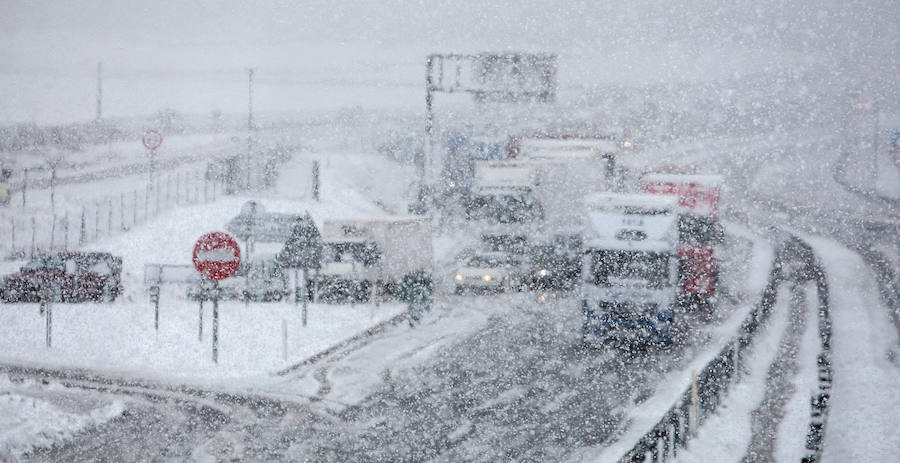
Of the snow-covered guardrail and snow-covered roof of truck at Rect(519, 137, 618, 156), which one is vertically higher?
snow-covered roof of truck at Rect(519, 137, 618, 156)

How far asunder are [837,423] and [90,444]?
37.5 feet

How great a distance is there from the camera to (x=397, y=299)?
27.7m

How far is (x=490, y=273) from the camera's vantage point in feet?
94.8

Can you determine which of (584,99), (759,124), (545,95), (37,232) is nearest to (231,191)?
(37,232)

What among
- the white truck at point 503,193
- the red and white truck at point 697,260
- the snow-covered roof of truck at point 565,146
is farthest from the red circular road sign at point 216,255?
the snow-covered roof of truck at point 565,146

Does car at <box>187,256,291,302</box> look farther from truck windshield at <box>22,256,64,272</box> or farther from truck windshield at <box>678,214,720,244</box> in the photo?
truck windshield at <box>678,214,720,244</box>

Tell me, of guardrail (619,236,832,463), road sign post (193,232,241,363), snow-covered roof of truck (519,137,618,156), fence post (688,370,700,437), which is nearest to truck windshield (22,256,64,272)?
road sign post (193,232,241,363)

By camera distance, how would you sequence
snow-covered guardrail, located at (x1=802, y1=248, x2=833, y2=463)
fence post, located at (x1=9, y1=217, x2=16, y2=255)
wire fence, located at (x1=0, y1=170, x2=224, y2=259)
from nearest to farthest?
snow-covered guardrail, located at (x1=802, y1=248, x2=833, y2=463) → fence post, located at (x1=9, y1=217, x2=16, y2=255) → wire fence, located at (x1=0, y1=170, x2=224, y2=259)

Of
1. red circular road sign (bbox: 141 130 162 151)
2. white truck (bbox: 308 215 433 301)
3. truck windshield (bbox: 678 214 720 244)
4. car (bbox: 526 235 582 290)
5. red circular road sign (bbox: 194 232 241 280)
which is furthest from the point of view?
red circular road sign (bbox: 141 130 162 151)

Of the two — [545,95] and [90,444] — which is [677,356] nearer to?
[90,444]

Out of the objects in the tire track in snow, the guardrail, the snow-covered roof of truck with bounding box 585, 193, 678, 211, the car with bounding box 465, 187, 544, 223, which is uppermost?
the snow-covered roof of truck with bounding box 585, 193, 678, 211

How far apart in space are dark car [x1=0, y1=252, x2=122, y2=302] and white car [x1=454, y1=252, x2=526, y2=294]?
32.8ft

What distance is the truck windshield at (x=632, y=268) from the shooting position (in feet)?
67.0

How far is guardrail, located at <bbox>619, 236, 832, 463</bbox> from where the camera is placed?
11.0m
